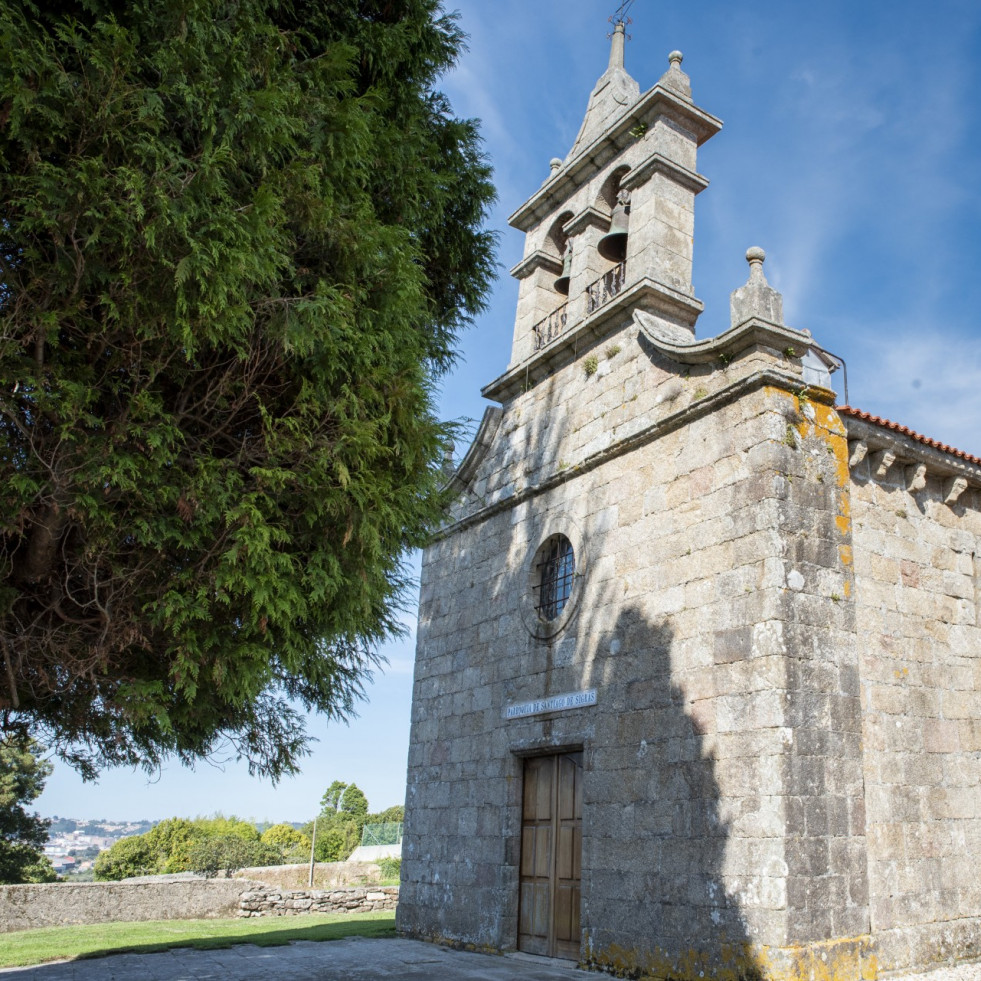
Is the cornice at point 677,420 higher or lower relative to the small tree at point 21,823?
higher

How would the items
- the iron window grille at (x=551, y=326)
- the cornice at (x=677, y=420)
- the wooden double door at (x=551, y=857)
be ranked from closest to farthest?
1. the cornice at (x=677, y=420)
2. the wooden double door at (x=551, y=857)
3. the iron window grille at (x=551, y=326)

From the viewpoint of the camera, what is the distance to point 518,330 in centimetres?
1196

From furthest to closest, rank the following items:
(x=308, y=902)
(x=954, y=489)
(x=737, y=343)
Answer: (x=308, y=902), (x=954, y=489), (x=737, y=343)

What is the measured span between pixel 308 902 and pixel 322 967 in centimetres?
946

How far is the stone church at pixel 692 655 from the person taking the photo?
6.74 meters

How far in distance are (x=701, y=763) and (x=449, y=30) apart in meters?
6.38

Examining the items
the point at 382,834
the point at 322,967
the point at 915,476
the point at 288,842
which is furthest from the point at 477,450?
the point at 288,842

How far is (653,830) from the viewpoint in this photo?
7.58 meters

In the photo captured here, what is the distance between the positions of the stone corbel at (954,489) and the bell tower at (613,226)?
308cm

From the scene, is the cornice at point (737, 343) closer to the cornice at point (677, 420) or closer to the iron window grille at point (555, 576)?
the cornice at point (677, 420)

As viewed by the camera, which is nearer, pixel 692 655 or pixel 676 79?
pixel 692 655

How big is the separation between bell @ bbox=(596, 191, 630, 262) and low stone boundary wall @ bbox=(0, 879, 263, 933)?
13.7 meters

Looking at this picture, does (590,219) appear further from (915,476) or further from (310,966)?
(310,966)

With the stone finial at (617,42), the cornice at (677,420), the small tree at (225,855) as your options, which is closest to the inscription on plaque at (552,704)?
the cornice at (677,420)
